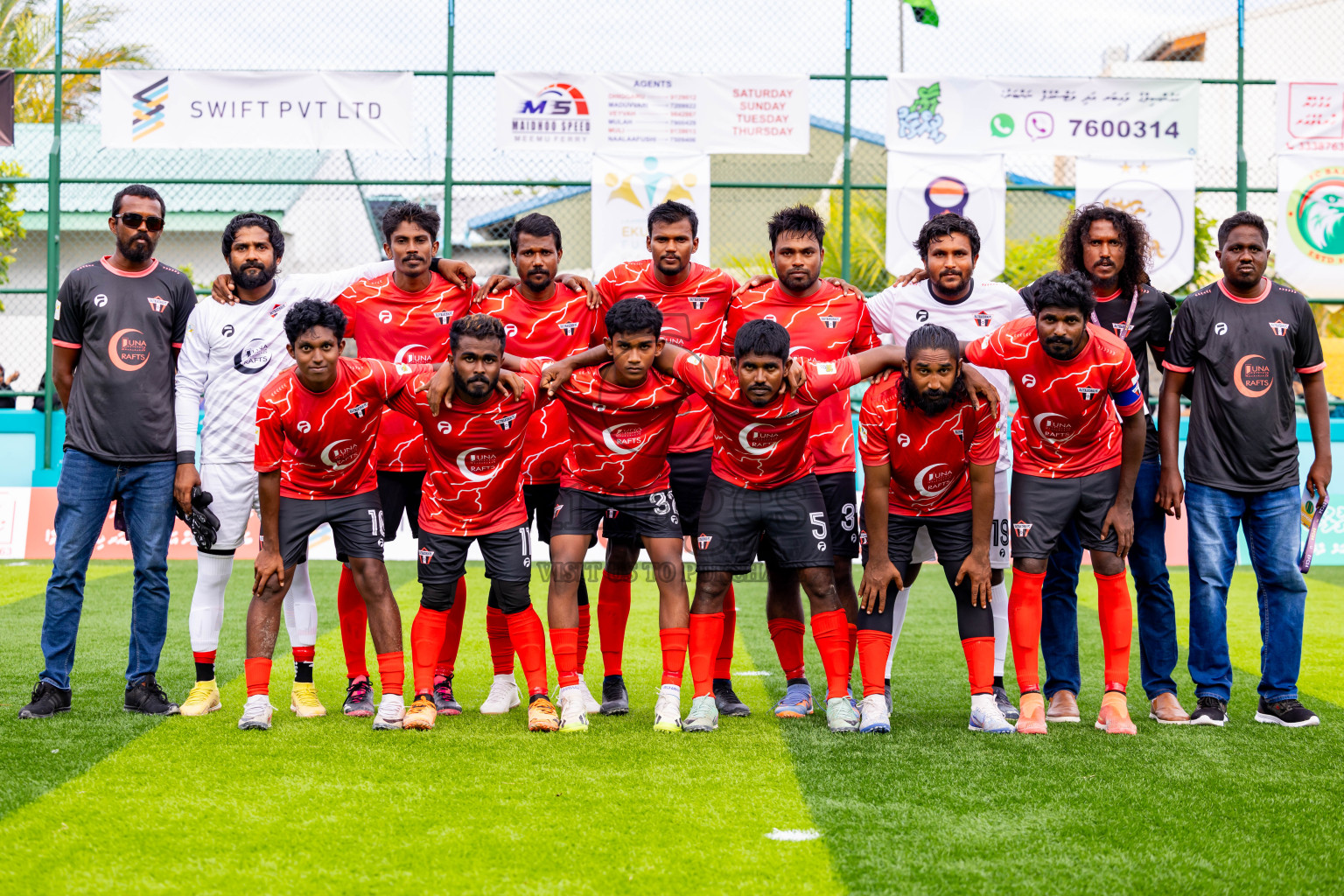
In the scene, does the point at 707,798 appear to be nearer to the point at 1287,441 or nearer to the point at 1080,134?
the point at 1287,441

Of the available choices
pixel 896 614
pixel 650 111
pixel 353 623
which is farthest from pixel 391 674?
pixel 650 111

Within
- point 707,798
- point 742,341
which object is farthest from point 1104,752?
point 742,341

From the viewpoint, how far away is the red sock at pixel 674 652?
5.19 meters

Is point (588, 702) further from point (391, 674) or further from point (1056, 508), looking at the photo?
point (1056, 508)

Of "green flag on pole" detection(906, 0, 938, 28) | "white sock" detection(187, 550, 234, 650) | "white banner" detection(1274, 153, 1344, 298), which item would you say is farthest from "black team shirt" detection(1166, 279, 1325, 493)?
"green flag on pole" detection(906, 0, 938, 28)

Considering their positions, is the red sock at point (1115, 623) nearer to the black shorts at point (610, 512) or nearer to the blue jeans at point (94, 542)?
the black shorts at point (610, 512)

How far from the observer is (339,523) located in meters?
5.26

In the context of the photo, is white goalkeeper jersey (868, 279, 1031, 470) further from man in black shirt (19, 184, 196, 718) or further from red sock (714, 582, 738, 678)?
man in black shirt (19, 184, 196, 718)

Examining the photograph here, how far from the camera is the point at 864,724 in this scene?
504 cm

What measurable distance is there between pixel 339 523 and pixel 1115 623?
3299 mm

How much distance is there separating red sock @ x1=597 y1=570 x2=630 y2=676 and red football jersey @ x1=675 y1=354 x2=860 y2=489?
2.59ft

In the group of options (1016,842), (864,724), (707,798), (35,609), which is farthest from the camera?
(35,609)

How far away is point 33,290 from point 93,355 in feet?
24.7

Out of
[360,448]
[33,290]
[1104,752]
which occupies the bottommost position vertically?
[1104,752]
